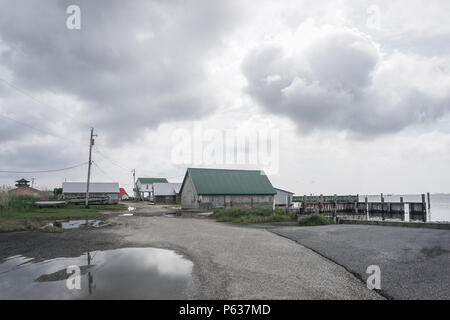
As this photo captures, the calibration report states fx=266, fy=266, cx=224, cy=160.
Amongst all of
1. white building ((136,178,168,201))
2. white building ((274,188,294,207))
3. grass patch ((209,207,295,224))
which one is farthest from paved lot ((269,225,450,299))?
white building ((136,178,168,201))

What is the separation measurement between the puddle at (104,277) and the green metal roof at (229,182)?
29.9 meters

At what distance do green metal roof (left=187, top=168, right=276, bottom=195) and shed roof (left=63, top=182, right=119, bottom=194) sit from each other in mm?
35015

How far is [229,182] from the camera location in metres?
42.7

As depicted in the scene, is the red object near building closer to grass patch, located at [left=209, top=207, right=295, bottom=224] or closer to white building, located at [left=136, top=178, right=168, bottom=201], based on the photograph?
white building, located at [left=136, top=178, right=168, bottom=201]

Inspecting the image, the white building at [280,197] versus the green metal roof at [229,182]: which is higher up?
the green metal roof at [229,182]

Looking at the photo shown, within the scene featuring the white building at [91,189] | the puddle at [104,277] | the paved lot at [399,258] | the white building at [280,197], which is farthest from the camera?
the white building at [91,189]

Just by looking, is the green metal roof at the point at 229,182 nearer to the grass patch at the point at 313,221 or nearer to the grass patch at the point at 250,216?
the grass patch at the point at 250,216

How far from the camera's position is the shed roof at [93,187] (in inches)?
2494

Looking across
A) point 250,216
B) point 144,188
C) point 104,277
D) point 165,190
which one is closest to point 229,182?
point 250,216

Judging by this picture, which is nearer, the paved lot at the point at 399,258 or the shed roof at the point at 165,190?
the paved lot at the point at 399,258

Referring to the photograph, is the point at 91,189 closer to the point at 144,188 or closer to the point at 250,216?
the point at 144,188

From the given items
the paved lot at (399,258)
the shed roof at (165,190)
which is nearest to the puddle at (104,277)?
the paved lot at (399,258)
